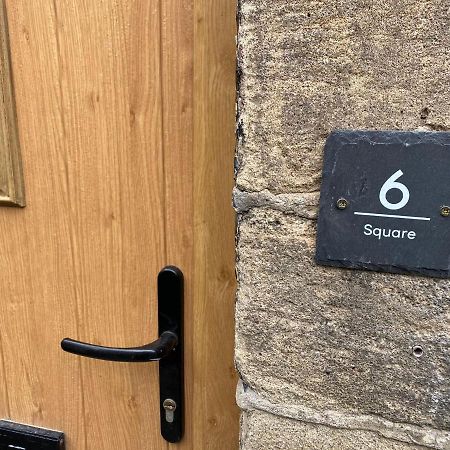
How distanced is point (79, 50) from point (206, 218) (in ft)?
1.25

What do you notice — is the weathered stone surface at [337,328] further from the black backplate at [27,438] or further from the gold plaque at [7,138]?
the black backplate at [27,438]

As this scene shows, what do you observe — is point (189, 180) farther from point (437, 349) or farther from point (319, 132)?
point (437, 349)

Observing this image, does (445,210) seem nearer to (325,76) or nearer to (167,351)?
(325,76)

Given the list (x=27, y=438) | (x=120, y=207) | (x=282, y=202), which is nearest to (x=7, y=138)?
(x=120, y=207)

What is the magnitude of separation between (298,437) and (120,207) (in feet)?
1.65

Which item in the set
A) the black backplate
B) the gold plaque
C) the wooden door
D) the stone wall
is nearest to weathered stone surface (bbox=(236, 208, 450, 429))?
the stone wall

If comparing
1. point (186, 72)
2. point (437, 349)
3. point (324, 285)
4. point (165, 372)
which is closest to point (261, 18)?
point (186, 72)

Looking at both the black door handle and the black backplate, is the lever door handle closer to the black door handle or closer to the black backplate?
the black door handle

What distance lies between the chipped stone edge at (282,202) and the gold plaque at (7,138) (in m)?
0.50

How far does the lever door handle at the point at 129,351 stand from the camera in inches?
30.7

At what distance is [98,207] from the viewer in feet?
2.78

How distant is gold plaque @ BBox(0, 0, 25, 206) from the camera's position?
31.8 inches

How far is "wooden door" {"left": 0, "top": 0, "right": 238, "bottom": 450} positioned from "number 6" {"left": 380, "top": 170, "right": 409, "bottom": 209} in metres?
0.30

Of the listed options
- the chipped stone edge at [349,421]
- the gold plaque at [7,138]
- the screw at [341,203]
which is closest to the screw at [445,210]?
the screw at [341,203]
